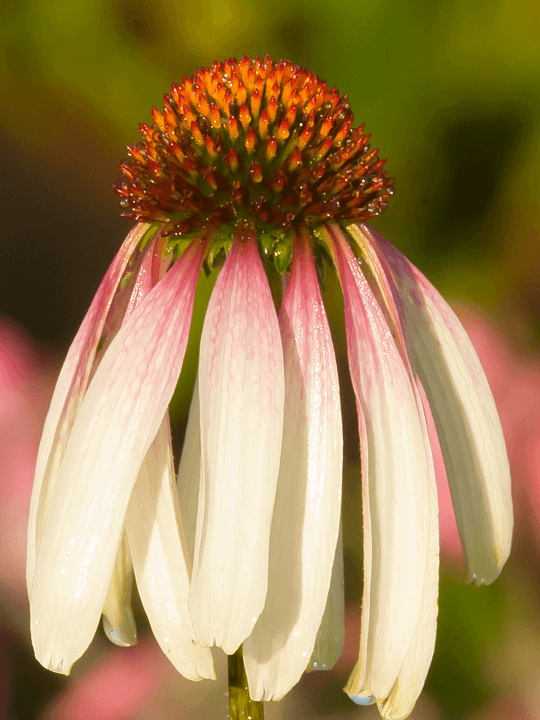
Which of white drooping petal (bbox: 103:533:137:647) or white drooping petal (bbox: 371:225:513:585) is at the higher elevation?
white drooping petal (bbox: 371:225:513:585)

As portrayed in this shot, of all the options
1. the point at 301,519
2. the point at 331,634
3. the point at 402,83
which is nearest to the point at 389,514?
the point at 301,519

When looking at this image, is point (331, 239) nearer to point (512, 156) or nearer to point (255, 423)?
point (255, 423)

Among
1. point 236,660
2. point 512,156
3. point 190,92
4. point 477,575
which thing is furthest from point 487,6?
point 236,660

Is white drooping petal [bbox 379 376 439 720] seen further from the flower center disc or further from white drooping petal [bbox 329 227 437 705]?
the flower center disc

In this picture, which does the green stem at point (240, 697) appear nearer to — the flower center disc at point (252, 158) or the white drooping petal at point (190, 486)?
the white drooping petal at point (190, 486)

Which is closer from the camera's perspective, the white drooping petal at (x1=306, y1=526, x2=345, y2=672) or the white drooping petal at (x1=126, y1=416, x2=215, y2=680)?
the white drooping petal at (x1=126, y1=416, x2=215, y2=680)

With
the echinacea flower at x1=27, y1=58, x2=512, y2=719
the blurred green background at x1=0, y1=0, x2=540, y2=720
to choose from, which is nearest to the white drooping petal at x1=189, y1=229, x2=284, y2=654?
the echinacea flower at x1=27, y1=58, x2=512, y2=719

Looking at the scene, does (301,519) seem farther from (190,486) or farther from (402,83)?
(402,83)
